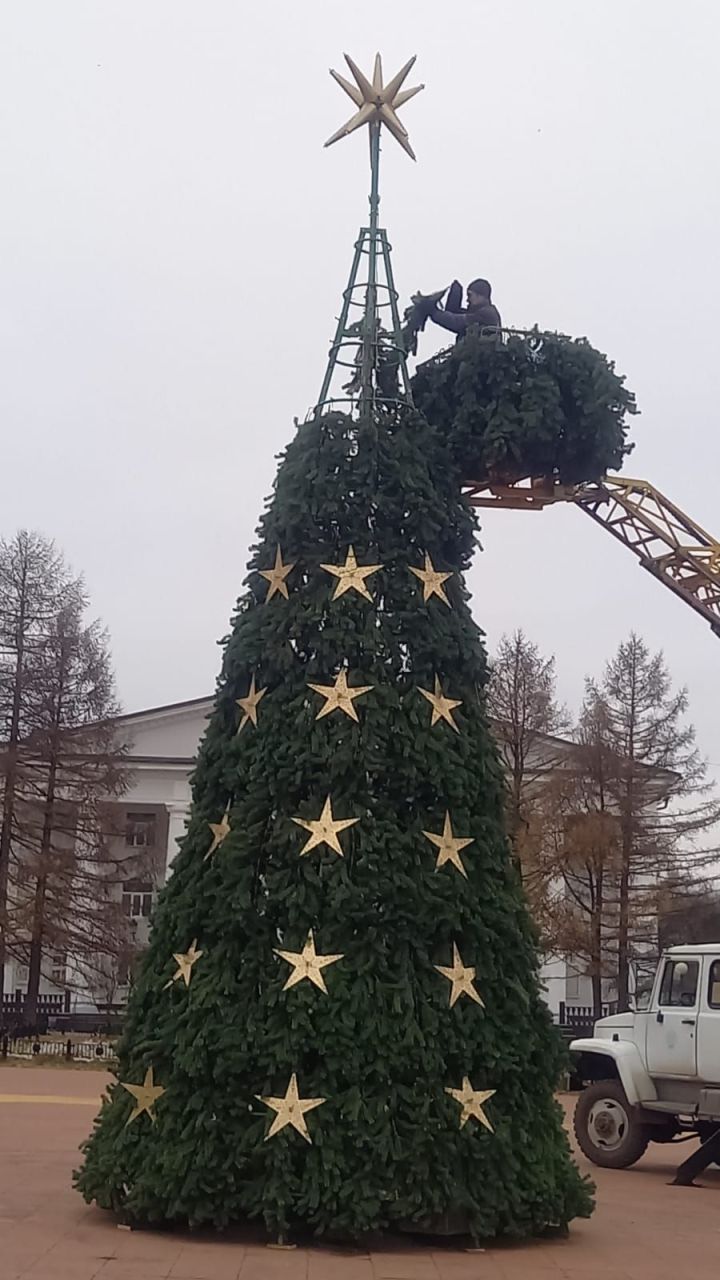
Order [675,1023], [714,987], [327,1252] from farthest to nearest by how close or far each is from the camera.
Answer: [675,1023] < [714,987] < [327,1252]

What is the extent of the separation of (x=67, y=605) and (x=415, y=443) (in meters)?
25.5

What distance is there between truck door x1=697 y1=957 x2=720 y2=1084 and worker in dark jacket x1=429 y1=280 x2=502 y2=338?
23.0 feet

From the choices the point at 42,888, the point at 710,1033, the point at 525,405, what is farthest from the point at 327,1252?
the point at 42,888

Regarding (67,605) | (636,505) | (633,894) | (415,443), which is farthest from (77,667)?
(415,443)

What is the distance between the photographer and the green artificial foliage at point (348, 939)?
26.5 ft

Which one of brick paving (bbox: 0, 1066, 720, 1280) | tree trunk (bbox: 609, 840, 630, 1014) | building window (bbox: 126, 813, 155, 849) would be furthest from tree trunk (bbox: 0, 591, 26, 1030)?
brick paving (bbox: 0, 1066, 720, 1280)

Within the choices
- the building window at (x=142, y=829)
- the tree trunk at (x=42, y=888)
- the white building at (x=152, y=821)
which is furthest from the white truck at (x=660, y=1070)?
the building window at (x=142, y=829)

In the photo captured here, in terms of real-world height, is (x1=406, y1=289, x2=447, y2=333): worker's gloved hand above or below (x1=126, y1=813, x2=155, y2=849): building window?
above

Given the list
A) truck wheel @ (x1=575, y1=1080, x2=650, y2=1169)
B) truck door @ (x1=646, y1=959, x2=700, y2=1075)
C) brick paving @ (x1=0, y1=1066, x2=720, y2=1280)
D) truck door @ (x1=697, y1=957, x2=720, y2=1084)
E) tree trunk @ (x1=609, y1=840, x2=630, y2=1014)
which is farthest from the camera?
tree trunk @ (x1=609, y1=840, x2=630, y2=1014)

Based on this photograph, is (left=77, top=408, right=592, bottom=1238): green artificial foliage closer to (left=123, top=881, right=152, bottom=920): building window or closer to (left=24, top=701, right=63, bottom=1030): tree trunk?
(left=24, top=701, right=63, bottom=1030): tree trunk

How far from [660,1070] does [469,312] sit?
7.99 m

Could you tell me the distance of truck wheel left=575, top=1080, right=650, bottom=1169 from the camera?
572 inches

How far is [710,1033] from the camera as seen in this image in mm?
13766

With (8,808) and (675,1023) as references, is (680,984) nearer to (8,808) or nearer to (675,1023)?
(675,1023)
